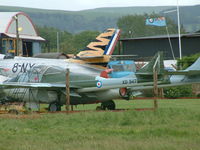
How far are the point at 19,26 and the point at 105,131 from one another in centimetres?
5909

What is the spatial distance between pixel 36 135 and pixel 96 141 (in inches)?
79.2

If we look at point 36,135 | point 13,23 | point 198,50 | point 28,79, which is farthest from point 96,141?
point 13,23

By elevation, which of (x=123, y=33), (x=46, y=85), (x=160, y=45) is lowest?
(x=46, y=85)

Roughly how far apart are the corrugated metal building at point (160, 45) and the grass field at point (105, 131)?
137ft

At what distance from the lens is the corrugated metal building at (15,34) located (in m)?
65.9

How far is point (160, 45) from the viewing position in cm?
6212

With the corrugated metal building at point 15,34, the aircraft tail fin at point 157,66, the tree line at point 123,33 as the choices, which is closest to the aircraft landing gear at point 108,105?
the aircraft tail fin at point 157,66

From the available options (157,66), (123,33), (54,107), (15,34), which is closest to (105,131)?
(54,107)

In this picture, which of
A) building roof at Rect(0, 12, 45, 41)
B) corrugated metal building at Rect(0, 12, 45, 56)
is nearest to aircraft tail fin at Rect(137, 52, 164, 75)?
corrugated metal building at Rect(0, 12, 45, 56)

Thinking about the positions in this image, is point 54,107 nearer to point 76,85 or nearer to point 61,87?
point 61,87

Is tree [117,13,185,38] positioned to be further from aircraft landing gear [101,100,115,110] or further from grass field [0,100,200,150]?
grass field [0,100,200,150]

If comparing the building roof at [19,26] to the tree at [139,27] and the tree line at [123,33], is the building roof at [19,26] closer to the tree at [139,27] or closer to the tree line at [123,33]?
the tree line at [123,33]

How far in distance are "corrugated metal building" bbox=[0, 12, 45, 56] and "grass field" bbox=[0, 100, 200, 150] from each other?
149 feet

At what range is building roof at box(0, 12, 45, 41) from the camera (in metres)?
67.4
